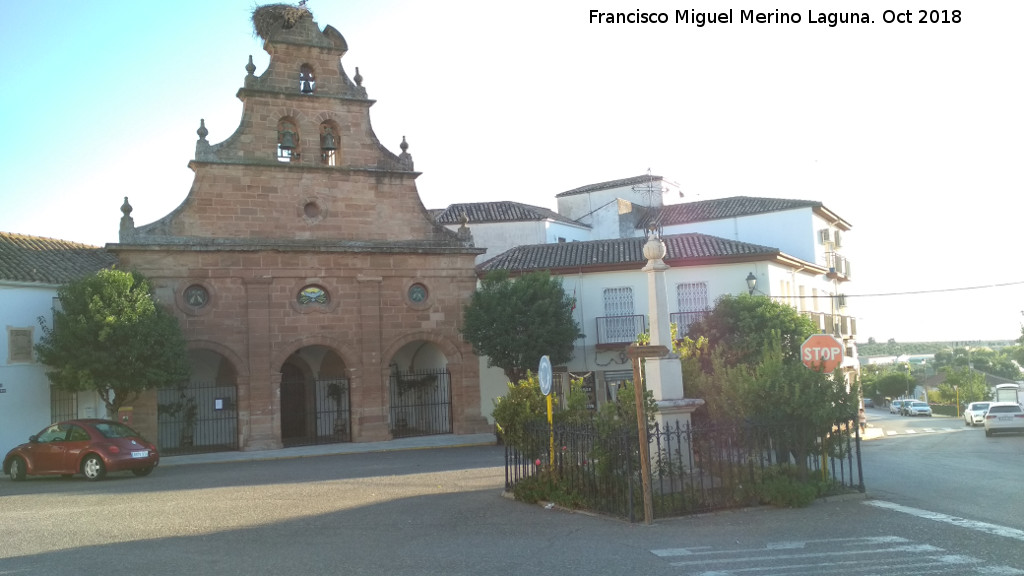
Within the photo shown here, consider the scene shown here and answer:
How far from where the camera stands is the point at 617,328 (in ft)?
97.8

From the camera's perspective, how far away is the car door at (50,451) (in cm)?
1788

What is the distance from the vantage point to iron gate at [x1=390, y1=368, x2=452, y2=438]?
28766mm

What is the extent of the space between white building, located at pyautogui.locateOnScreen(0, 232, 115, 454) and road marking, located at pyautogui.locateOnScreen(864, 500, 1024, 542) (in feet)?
64.1

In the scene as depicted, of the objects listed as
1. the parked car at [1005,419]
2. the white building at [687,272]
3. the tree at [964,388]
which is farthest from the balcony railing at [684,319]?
the tree at [964,388]

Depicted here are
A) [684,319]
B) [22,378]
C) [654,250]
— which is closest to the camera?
[654,250]

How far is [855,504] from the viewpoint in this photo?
38.3 ft

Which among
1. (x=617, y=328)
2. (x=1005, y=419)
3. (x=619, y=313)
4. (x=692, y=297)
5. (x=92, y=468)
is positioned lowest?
(x=1005, y=419)

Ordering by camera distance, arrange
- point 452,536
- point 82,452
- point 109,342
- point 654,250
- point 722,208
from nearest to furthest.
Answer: point 452,536 < point 654,250 < point 82,452 < point 109,342 < point 722,208

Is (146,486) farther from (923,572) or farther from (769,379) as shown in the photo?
(923,572)

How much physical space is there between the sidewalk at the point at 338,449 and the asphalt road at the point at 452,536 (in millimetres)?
7583

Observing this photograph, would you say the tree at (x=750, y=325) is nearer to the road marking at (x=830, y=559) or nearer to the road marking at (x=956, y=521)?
the road marking at (x=956, y=521)

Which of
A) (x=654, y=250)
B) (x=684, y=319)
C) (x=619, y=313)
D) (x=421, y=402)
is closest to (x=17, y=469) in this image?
(x=421, y=402)

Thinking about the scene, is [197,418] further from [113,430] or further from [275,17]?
[275,17]

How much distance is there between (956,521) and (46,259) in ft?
75.5
